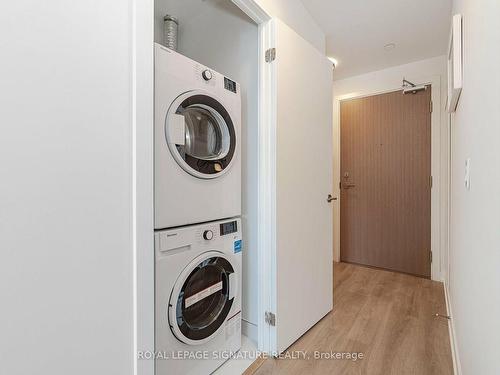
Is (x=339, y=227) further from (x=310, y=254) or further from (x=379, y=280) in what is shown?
(x=310, y=254)

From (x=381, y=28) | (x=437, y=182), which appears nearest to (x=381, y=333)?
(x=437, y=182)

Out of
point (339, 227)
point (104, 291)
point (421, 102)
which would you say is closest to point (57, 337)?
point (104, 291)

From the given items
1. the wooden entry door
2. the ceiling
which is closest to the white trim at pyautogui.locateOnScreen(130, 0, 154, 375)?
the ceiling

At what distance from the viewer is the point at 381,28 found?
2205mm

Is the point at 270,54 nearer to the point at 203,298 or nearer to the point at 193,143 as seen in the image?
the point at 193,143

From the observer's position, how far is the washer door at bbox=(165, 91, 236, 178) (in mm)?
1195

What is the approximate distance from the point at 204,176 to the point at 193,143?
19 centimetres

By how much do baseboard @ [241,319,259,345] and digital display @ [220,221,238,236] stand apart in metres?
0.71

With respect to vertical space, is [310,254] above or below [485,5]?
below

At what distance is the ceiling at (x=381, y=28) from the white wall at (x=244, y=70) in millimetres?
584

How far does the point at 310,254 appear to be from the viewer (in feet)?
6.10

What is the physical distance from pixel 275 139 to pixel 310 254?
87cm

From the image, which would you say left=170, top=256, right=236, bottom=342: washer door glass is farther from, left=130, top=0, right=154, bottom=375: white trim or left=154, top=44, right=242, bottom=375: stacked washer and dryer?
left=130, top=0, right=154, bottom=375: white trim

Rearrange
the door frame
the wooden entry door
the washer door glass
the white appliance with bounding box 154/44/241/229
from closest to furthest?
the white appliance with bounding box 154/44/241/229 → the washer door glass → the door frame → the wooden entry door
